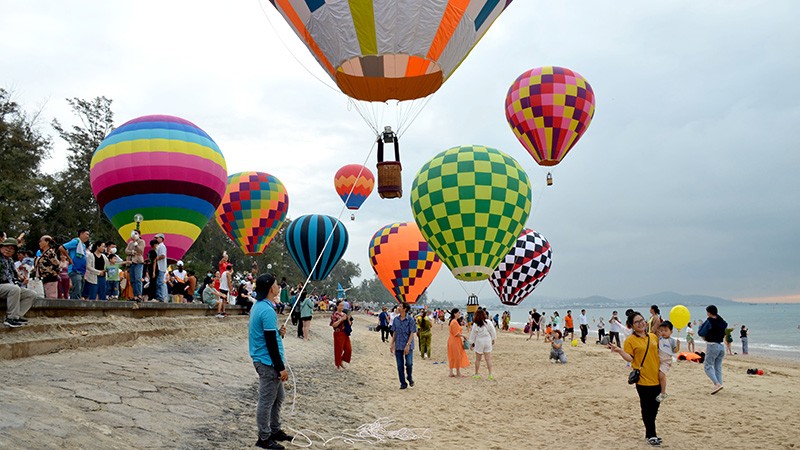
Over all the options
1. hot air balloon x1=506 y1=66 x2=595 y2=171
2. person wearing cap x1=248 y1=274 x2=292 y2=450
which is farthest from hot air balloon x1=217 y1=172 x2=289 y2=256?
person wearing cap x1=248 y1=274 x2=292 y2=450

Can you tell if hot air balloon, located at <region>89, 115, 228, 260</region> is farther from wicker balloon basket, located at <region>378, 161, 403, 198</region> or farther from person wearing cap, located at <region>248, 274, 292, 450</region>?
person wearing cap, located at <region>248, 274, 292, 450</region>

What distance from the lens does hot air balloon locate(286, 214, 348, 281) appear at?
31531 mm

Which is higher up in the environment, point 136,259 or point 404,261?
point 404,261

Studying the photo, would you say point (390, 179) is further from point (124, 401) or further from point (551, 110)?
point (551, 110)

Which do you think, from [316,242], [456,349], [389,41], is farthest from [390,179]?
[316,242]

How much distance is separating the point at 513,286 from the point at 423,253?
29.1 ft

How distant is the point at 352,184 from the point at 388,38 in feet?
99.7

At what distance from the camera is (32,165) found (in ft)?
110

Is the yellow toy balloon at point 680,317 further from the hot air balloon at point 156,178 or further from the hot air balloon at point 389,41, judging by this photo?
the hot air balloon at point 156,178

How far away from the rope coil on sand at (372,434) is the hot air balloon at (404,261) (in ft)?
71.9

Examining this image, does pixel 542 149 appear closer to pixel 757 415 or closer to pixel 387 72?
pixel 387 72

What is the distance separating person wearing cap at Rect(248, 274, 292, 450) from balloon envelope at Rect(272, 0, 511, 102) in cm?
675

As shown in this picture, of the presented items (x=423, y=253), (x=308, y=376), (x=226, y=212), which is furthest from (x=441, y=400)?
(x=226, y=212)

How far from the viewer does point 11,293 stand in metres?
7.20
